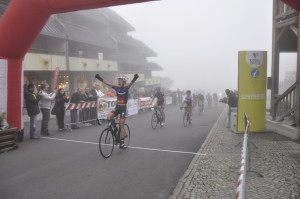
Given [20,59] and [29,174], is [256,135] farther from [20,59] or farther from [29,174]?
[20,59]

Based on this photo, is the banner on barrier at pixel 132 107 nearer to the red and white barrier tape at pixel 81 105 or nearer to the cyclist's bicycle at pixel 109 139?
the red and white barrier tape at pixel 81 105

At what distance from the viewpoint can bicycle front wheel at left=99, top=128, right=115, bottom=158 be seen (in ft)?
22.4

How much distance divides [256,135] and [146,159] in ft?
16.3

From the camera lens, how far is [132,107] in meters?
18.6

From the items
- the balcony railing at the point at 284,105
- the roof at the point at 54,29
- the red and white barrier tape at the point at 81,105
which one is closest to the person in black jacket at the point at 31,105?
the red and white barrier tape at the point at 81,105

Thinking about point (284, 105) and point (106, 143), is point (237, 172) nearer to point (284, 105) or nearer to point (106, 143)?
point (106, 143)

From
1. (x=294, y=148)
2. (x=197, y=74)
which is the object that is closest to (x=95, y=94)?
(x=294, y=148)

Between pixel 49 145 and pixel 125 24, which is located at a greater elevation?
pixel 125 24

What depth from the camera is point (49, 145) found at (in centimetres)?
848

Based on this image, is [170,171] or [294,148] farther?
[294,148]

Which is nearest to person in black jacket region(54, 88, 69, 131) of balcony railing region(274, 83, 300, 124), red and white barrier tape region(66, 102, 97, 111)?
red and white barrier tape region(66, 102, 97, 111)

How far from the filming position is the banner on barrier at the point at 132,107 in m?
18.0

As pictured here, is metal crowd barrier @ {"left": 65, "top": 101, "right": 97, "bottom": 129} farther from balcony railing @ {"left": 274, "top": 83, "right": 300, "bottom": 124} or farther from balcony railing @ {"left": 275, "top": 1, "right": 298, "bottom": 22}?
balcony railing @ {"left": 275, "top": 1, "right": 298, "bottom": 22}

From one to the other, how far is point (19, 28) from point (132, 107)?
452 inches
